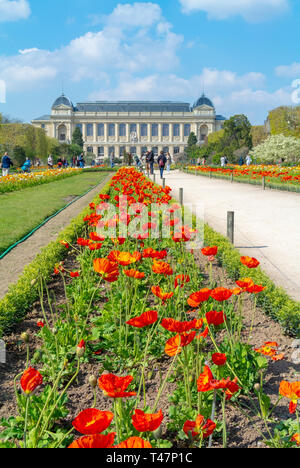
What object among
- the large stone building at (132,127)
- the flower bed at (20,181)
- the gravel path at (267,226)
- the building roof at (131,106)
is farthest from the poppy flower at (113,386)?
the building roof at (131,106)

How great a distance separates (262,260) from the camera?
16.2 ft

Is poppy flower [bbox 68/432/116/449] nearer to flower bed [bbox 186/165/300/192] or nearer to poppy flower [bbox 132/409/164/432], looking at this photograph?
poppy flower [bbox 132/409/164/432]

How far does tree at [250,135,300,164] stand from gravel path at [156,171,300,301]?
720 inches

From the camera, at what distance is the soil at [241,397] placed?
201cm

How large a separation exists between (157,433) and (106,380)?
0.48 m

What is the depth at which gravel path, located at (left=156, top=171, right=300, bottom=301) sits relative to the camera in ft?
15.0

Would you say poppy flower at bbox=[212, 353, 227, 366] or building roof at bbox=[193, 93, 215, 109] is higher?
building roof at bbox=[193, 93, 215, 109]

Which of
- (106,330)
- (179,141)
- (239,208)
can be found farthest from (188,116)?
(106,330)

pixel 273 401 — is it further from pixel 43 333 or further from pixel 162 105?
pixel 162 105

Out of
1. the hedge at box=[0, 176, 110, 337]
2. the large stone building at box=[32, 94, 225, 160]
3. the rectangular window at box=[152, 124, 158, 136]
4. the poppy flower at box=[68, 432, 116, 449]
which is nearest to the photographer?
A: the poppy flower at box=[68, 432, 116, 449]

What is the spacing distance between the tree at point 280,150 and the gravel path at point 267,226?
18291 millimetres

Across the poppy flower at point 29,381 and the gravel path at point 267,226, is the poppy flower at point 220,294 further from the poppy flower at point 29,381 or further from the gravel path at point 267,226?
the gravel path at point 267,226

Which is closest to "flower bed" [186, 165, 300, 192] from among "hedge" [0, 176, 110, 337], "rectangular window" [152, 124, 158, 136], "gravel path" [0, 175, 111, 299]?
"gravel path" [0, 175, 111, 299]

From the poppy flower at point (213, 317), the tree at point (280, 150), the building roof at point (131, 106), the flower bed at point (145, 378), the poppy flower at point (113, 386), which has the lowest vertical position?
the flower bed at point (145, 378)
